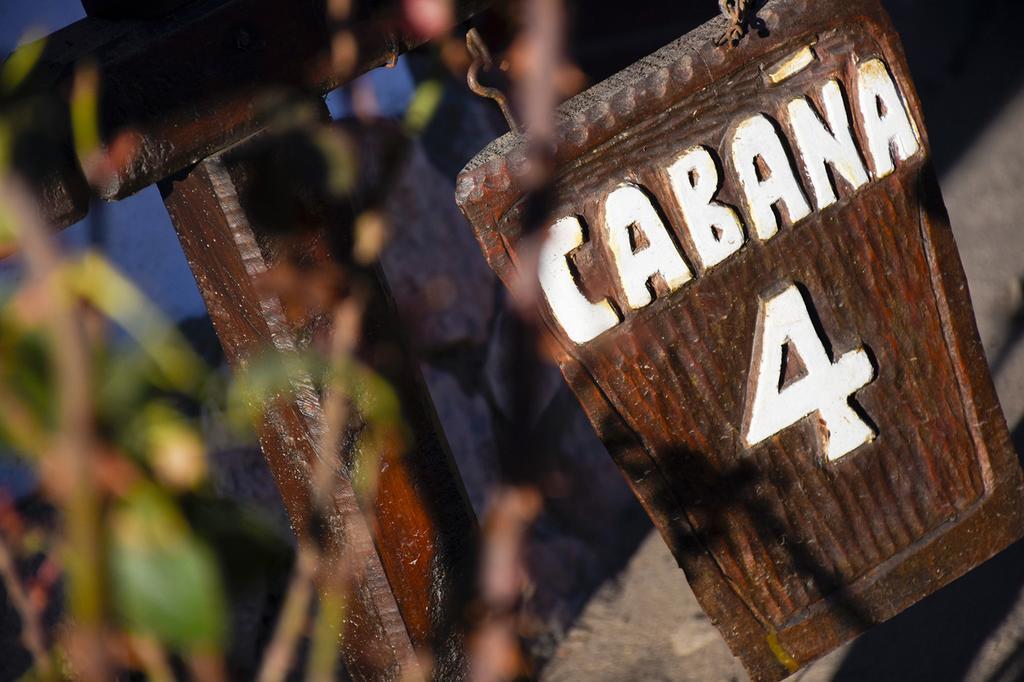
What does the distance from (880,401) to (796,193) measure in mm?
278

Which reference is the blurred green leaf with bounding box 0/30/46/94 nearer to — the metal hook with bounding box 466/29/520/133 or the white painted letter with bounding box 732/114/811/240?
the metal hook with bounding box 466/29/520/133

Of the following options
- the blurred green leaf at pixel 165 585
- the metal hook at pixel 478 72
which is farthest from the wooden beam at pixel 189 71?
the blurred green leaf at pixel 165 585

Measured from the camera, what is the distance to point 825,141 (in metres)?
1.22

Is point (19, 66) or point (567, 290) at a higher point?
point (19, 66)

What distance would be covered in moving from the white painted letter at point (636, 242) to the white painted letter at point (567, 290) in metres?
0.03

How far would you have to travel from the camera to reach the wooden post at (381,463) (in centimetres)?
109

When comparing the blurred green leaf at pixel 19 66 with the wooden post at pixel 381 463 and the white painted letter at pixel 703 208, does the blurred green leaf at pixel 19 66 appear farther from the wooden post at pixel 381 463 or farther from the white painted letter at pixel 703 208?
the white painted letter at pixel 703 208

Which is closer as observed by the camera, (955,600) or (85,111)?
(85,111)

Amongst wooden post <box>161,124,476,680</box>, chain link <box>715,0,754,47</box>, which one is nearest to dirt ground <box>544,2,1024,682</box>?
wooden post <box>161,124,476,680</box>

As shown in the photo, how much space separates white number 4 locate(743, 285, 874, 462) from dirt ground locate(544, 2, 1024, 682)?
3.56 feet

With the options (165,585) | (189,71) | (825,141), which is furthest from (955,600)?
(165,585)

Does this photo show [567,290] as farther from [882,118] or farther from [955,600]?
[955,600]

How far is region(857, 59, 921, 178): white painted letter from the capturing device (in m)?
1.24

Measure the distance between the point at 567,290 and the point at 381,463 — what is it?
27 centimetres
